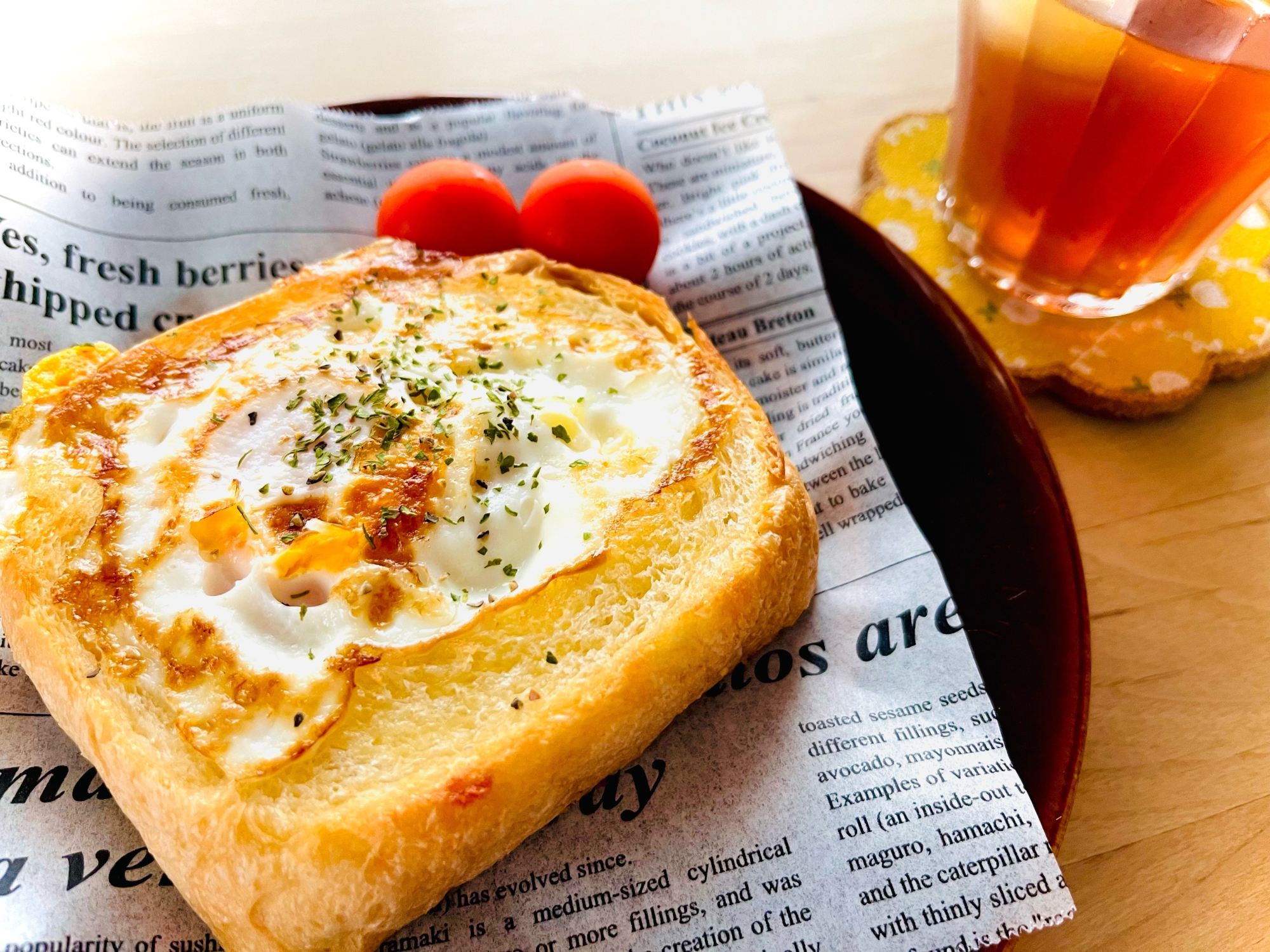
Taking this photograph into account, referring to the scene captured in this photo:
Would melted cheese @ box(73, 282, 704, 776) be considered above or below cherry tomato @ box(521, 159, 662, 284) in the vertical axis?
below

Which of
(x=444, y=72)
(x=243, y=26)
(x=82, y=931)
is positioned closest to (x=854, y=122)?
(x=444, y=72)

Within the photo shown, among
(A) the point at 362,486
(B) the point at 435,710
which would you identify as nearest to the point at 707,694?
(B) the point at 435,710

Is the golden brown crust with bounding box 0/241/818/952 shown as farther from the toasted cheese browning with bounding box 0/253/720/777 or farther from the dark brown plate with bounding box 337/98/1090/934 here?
the dark brown plate with bounding box 337/98/1090/934

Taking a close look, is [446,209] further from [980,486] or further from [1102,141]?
[1102,141]

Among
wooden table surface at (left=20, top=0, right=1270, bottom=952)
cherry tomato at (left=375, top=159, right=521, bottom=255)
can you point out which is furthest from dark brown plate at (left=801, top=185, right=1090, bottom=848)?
cherry tomato at (left=375, top=159, right=521, bottom=255)

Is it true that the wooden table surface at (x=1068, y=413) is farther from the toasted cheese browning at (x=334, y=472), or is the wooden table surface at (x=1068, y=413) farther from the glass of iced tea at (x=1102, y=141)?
the toasted cheese browning at (x=334, y=472)

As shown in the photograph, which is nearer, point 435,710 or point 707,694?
point 435,710

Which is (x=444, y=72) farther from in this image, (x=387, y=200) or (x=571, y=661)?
(x=571, y=661)

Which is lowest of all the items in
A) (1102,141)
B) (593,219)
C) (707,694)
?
(707,694)
